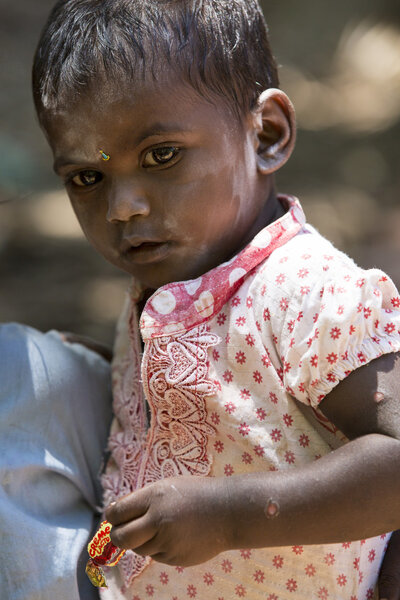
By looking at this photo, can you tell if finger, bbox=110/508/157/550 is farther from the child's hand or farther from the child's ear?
the child's ear

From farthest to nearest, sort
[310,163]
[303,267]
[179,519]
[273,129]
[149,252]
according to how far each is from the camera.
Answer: [310,163] < [273,129] < [149,252] < [303,267] < [179,519]

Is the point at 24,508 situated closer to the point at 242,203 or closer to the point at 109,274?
the point at 242,203

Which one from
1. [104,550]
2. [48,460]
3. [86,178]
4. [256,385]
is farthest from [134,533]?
[86,178]

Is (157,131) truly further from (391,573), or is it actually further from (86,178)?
(391,573)

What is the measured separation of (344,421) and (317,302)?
17 centimetres

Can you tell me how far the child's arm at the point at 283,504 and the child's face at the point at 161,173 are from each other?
410mm

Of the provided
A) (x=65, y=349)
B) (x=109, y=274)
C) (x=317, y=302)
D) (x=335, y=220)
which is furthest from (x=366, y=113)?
(x=317, y=302)

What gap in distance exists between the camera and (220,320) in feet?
4.51

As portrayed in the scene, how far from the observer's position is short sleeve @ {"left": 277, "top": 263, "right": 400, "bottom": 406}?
1192 mm

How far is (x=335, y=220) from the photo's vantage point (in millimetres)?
3785

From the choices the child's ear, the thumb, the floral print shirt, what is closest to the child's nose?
the floral print shirt

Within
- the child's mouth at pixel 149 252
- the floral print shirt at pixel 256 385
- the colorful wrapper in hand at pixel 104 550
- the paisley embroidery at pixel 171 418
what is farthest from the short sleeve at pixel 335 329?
the colorful wrapper in hand at pixel 104 550

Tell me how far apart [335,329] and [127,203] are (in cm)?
40

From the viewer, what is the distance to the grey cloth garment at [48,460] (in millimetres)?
1424
